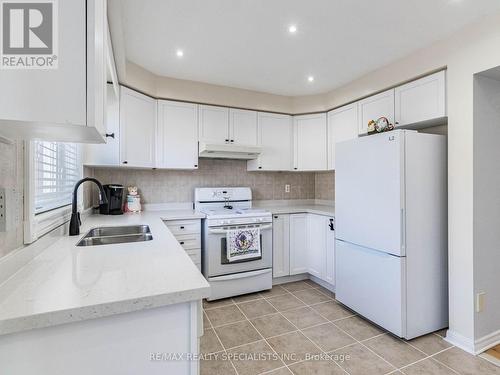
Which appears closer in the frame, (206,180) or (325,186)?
(206,180)

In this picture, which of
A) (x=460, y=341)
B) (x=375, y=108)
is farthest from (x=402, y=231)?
(x=375, y=108)

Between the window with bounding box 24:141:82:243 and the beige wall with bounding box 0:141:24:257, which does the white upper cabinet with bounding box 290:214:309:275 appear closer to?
the window with bounding box 24:141:82:243

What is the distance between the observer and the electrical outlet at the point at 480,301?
1970 mm

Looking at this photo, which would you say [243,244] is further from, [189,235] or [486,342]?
[486,342]

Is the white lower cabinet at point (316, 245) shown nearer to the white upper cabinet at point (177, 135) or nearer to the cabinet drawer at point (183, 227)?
the cabinet drawer at point (183, 227)

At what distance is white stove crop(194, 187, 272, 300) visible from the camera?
2.76 meters

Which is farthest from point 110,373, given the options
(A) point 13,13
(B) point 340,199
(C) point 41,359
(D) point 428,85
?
(D) point 428,85

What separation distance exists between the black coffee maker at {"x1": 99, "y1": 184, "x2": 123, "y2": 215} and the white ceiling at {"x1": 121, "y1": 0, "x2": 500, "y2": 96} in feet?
4.22

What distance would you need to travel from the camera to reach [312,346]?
79.5 inches

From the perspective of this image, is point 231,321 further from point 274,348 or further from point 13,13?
point 13,13

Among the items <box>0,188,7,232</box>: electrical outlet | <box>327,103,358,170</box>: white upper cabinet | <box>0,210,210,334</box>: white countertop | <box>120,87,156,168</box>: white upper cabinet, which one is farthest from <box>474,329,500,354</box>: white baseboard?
<box>120,87,156,168</box>: white upper cabinet

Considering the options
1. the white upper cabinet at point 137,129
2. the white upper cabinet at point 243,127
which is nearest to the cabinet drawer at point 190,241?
the white upper cabinet at point 137,129

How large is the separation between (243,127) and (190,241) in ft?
5.02

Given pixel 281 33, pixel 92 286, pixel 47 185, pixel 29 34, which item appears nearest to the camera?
pixel 29 34
